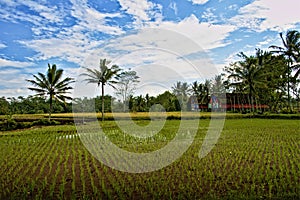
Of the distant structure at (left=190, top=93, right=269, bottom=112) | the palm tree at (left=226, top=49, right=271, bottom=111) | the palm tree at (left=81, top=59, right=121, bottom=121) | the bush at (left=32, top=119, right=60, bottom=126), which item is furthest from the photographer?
the distant structure at (left=190, top=93, right=269, bottom=112)

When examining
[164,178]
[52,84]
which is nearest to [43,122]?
[52,84]

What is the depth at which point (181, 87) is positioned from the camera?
109 feet

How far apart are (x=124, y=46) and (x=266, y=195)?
335 inches

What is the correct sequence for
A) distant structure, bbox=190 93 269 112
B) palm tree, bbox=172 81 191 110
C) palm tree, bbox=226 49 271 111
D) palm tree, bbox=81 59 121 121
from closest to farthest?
1. palm tree, bbox=81 59 121 121
2. palm tree, bbox=226 49 271 111
3. palm tree, bbox=172 81 191 110
4. distant structure, bbox=190 93 269 112

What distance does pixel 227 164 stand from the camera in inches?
212

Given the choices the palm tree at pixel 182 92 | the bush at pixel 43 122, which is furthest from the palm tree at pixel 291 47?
the bush at pixel 43 122

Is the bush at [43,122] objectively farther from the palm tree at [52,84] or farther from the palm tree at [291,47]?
the palm tree at [291,47]

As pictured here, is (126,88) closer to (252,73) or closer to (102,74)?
(102,74)

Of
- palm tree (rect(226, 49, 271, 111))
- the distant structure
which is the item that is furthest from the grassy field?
the distant structure

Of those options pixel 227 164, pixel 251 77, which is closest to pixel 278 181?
pixel 227 164

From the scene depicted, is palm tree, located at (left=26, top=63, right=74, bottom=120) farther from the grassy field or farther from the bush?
the grassy field

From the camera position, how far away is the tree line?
70.2 ft

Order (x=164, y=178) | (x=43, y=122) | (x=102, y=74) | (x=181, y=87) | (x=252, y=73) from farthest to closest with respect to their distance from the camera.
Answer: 1. (x=181, y=87)
2. (x=252, y=73)
3. (x=102, y=74)
4. (x=43, y=122)
5. (x=164, y=178)

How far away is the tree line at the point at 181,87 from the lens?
70.2 feet
